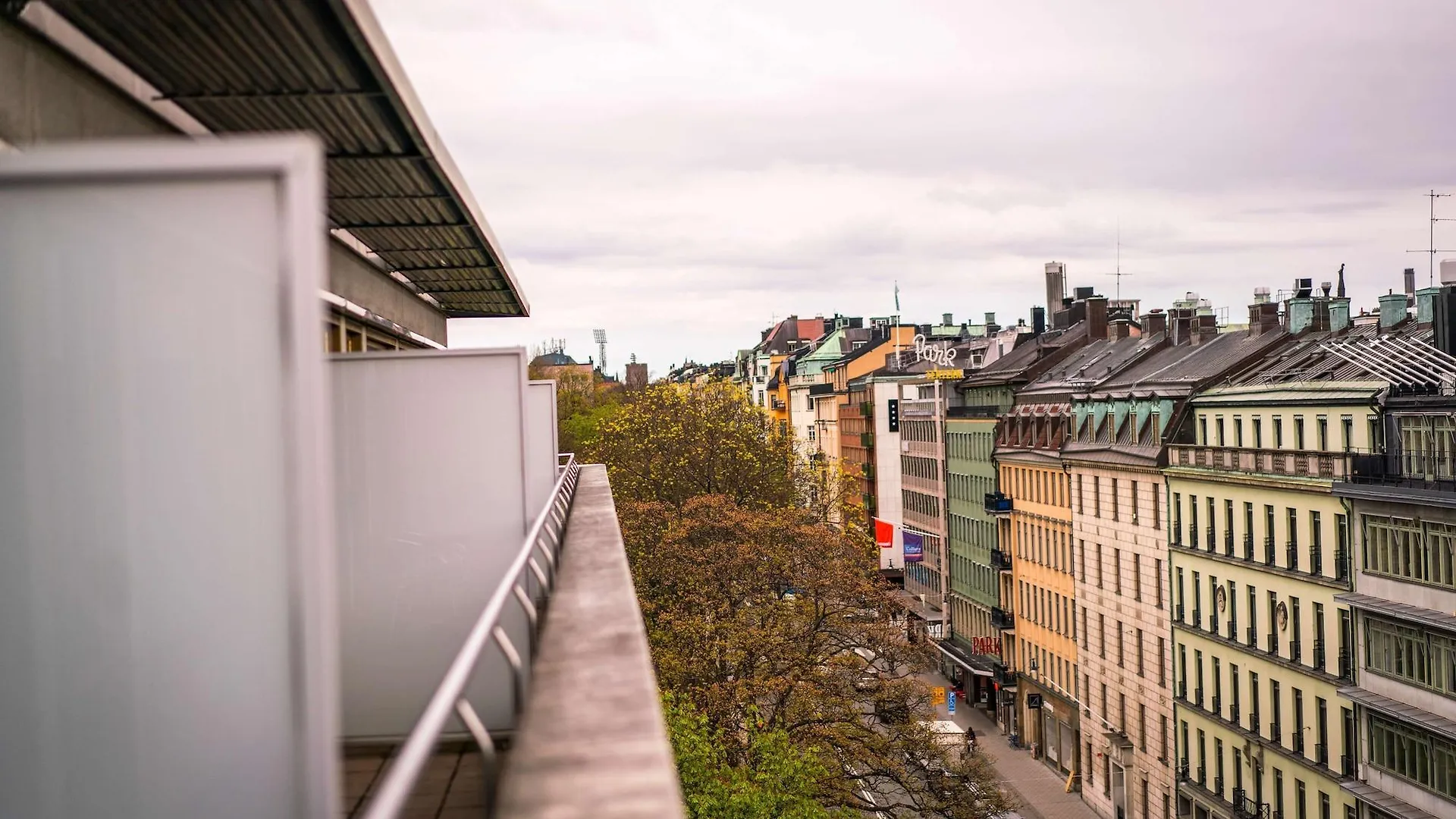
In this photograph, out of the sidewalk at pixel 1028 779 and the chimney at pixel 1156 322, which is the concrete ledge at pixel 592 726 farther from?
the chimney at pixel 1156 322

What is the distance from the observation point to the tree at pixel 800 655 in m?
33.9

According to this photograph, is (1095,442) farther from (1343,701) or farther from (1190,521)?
(1343,701)

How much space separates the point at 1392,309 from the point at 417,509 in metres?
52.3

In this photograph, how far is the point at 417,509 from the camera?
10953 mm

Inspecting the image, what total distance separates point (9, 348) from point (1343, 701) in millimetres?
49030

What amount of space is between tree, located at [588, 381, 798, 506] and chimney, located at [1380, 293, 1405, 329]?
70.2ft

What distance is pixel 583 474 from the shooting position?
25.0m

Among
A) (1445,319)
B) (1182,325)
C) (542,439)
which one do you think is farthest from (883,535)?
(542,439)

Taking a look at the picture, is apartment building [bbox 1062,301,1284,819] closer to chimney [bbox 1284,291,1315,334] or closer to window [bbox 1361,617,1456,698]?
chimney [bbox 1284,291,1315,334]

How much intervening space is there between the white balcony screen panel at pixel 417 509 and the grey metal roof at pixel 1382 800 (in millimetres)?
38898

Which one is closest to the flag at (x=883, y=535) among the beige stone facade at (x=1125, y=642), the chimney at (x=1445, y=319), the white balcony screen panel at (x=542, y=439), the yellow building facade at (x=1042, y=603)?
the yellow building facade at (x=1042, y=603)

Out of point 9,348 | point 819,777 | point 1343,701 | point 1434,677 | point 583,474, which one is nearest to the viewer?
point 9,348

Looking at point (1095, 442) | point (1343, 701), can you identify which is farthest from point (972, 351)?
point (1343, 701)

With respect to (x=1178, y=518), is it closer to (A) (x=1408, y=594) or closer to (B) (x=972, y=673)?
(A) (x=1408, y=594)
